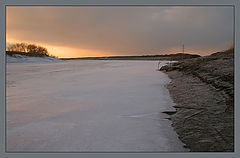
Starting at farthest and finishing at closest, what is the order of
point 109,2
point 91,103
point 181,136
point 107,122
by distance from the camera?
1. point 91,103
2. point 109,2
3. point 107,122
4. point 181,136

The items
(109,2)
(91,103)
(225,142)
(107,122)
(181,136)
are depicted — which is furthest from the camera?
(91,103)

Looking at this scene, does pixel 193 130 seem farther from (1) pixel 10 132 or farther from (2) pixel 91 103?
(1) pixel 10 132

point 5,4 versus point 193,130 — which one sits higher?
point 5,4

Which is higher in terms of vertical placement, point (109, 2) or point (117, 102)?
point (109, 2)

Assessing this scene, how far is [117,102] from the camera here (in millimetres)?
1862

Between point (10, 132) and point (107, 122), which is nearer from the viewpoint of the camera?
point (10, 132)

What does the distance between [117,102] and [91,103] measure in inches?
13.0

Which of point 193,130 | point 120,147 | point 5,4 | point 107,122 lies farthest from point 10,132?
point 193,130

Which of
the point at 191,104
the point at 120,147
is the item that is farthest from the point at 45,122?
the point at 191,104

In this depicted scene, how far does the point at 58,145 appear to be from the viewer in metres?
1.00

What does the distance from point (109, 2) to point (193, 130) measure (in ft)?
5.04

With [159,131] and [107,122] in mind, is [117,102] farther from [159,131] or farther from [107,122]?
[159,131]

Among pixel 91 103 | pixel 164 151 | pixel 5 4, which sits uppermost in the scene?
pixel 5 4

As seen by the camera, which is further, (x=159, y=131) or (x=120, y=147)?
(x=159, y=131)
